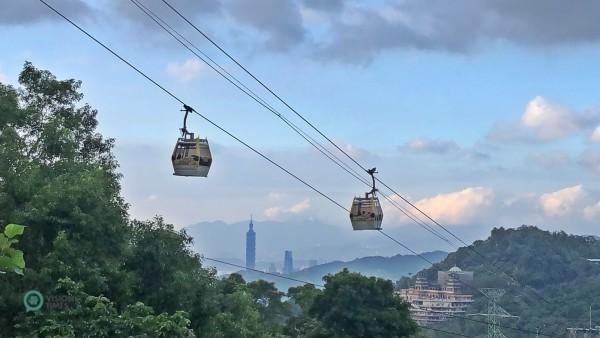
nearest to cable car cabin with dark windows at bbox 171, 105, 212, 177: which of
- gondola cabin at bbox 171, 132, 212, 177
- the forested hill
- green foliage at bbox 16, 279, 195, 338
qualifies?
gondola cabin at bbox 171, 132, 212, 177

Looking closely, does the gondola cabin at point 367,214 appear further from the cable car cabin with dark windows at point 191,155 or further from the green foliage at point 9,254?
the green foliage at point 9,254

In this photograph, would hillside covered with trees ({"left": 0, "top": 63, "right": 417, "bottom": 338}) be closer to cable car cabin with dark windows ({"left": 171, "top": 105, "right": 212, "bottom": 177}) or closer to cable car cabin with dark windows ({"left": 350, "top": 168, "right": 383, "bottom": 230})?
cable car cabin with dark windows ({"left": 171, "top": 105, "right": 212, "bottom": 177})

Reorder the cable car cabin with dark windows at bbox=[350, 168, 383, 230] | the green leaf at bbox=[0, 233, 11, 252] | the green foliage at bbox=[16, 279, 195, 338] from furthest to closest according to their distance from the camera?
the cable car cabin with dark windows at bbox=[350, 168, 383, 230], the green foliage at bbox=[16, 279, 195, 338], the green leaf at bbox=[0, 233, 11, 252]

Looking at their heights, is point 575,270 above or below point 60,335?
above

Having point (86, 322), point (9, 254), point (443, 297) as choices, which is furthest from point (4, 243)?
point (443, 297)

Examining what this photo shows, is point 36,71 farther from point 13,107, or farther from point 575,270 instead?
point 575,270

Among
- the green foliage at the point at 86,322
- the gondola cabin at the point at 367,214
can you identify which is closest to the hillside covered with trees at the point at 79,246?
the green foliage at the point at 86,322

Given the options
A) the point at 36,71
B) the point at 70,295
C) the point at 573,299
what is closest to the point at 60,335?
the point at 70,295
